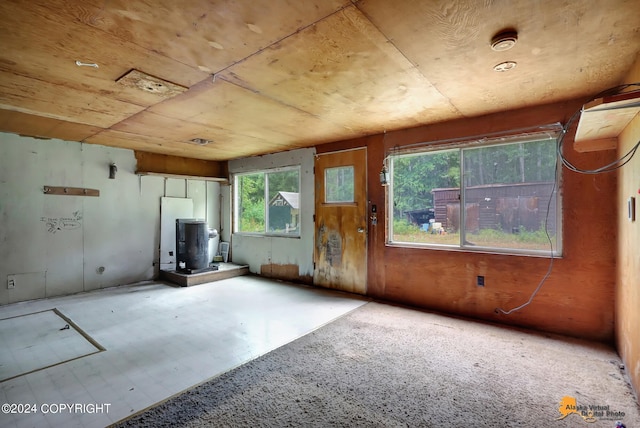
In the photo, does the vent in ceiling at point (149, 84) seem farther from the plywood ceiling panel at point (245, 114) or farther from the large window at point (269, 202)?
the large window at point (269, 202)

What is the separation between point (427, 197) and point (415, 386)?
8.00 ft

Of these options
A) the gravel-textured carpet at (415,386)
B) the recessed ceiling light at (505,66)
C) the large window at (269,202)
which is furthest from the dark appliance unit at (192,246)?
the recessed ceiling light at (505,66)

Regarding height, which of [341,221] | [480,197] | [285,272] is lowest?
[285,272]

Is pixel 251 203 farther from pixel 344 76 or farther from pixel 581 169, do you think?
pixel 581 169

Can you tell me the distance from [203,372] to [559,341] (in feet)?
10.9

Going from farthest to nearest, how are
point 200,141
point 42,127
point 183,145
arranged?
point 183,145
point 200,141
point 42,127

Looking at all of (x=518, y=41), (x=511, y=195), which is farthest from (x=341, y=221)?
(x=518, y=41)

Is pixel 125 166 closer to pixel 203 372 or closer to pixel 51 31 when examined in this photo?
pixel 51 31

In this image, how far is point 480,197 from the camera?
355 centimetres

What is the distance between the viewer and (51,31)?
6.14ft

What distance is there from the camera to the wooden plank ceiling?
169 cm

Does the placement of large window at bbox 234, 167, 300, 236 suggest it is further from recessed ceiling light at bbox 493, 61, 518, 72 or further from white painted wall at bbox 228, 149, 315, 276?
recessed ceiling light at bbox 493, 61, 518, 72

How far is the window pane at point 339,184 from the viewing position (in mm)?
4688

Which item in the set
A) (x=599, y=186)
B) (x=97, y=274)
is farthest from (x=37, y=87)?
(x=599, y=186)
